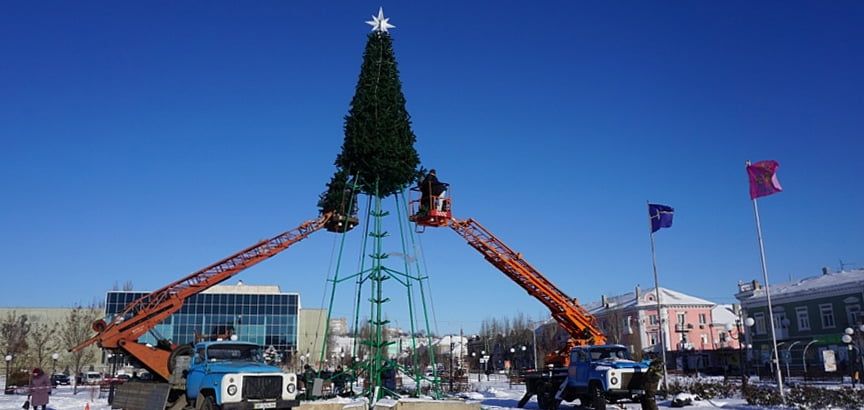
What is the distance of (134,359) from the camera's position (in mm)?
23531

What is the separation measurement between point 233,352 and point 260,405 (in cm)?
244

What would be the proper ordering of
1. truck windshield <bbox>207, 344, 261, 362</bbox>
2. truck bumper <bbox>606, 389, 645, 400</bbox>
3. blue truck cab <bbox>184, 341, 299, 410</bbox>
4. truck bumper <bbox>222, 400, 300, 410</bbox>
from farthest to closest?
1. truck bumper <bbox>606, 389, 645, 400</bbox>
2. truck windshield <bbox>207, 344, 261, 362</bbox>
3. blue truck cab <bbox>184, 341, 299, 410</bbox>
4. truck bumper <bbox>222, 400, 300, 410</bbox>

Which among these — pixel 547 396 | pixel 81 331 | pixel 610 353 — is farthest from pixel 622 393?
pixel 81 331

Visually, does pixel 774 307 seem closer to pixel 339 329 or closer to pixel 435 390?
pixel 435 390

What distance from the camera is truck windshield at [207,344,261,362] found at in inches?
716

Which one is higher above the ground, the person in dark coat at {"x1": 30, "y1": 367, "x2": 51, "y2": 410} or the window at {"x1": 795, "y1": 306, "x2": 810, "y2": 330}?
the window at {"x1": 795, "y1": 306, "x2": 810, "y2": 330}

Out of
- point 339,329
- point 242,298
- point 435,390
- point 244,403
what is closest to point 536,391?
point 435,390

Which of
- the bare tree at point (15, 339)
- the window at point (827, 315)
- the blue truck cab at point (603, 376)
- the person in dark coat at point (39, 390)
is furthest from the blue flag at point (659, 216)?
the bare tree at point (15, 339)

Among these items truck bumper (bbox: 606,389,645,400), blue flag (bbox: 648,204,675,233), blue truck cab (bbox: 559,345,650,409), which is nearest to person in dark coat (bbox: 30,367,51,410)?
blue truck cab (bbox: 559,345,650,409)

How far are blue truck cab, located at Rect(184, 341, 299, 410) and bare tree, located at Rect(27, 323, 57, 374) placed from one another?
6688 cm

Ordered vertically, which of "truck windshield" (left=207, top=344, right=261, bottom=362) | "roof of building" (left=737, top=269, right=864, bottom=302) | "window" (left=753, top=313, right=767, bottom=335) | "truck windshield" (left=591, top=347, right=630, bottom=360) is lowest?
"truck windshield" (left=591, top=347, right=630, bottom=360)

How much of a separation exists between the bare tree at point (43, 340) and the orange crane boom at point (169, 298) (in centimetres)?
5587

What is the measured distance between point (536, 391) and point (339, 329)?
156 metres

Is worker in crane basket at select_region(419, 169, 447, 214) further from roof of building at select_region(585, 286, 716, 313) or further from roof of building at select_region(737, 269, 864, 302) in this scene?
roof of building at select_region(585, 286, 716, 313)
